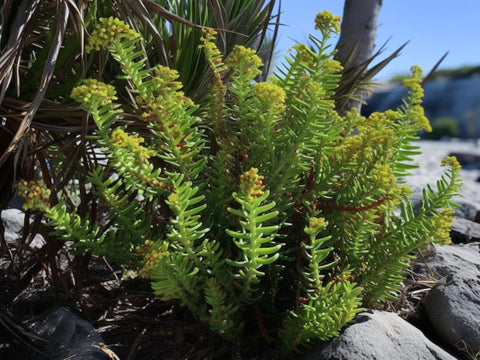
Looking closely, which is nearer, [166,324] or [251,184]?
[251,184]

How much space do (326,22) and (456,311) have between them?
127cm

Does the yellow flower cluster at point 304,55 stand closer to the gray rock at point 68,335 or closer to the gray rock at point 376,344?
the gray rock at point 376,344

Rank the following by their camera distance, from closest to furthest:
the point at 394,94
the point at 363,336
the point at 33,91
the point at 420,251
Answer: the point at 363,336
the point at 33,91
the point at 420,251
the point at 394,94

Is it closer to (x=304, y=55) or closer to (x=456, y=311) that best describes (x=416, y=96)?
(x=304, y=55)

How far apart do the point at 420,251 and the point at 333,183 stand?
1.04 m

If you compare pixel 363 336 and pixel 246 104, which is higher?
pixel 246 104

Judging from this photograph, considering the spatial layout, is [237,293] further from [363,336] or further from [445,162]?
[445,162]

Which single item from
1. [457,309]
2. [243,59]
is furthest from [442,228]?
[243,59]

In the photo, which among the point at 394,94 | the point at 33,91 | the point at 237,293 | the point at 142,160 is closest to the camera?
the point at 142,160

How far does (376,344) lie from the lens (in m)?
2.09

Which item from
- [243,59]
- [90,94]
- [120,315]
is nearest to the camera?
[90,94]

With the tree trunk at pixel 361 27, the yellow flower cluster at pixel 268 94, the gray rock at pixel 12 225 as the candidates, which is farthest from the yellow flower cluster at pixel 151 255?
the tree trunk at pixel 361 27

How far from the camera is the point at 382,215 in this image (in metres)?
2.60

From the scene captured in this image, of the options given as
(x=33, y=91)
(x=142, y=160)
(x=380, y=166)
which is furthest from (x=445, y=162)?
(x=33, y=91)
